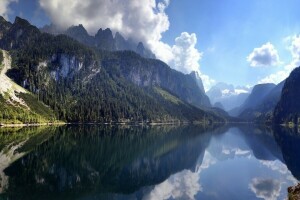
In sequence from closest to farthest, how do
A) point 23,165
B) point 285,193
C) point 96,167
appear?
point 285,193, point 23,165, point 96,167

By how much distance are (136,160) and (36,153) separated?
28.9 meters

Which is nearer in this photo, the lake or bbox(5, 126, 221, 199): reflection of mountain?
the lake

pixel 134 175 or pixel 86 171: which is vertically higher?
pixel 86 171

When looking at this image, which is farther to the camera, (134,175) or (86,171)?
(134,175)

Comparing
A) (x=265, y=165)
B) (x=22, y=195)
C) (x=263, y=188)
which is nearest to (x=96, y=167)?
(x=22, y=195)

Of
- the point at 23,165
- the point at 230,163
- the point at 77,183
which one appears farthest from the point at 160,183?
the point at 230,163

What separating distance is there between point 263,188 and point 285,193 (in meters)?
5.11

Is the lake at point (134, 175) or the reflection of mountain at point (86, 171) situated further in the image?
the reflection of mountain at point (86, 171)

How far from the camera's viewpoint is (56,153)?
9312 centimetres

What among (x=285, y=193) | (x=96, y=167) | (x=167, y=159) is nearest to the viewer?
(x=285, y=193)

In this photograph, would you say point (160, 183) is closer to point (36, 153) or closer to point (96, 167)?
point (96, 167)

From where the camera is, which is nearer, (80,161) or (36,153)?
(80,161)

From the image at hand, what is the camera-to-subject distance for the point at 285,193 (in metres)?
54.1

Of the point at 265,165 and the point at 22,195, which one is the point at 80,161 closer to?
the point at 22,195
